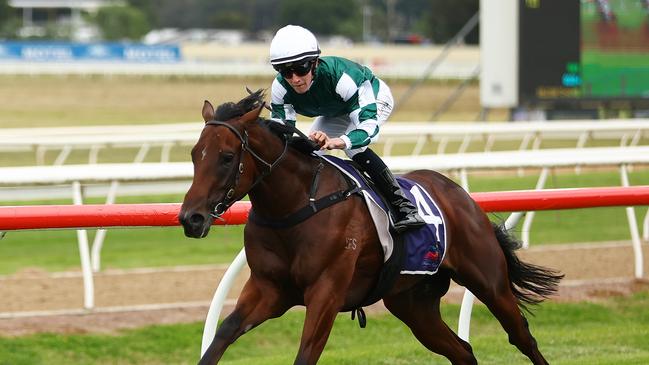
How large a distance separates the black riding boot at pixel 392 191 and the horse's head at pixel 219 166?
2.04 feet

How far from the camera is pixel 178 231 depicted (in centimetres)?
1155

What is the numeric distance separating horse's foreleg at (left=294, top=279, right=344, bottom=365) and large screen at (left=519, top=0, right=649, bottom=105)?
1266 cm

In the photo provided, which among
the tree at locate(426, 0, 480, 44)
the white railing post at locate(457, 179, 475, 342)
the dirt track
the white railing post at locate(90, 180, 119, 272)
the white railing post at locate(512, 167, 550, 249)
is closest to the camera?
the white railing post at locate(457, 179, 475, 342)

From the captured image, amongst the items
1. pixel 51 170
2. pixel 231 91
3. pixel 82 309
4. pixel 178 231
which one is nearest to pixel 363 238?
pixel 82 309

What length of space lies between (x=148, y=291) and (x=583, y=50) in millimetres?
9642

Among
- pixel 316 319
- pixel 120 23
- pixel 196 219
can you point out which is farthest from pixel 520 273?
pixel 120 23

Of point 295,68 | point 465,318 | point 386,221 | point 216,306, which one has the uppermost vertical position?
point 295,68

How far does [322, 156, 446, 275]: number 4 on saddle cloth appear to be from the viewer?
465 cm

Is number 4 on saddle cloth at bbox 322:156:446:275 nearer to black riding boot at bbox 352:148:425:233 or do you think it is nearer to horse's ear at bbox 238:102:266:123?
black riding boot at bbox 352:148:425:233

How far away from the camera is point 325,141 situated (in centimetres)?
452

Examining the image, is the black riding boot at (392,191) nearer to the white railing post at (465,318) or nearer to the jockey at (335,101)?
the jockey at (335,101)

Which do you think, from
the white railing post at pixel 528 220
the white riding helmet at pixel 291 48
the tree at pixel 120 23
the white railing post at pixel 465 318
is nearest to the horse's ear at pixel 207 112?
the white riding helmet at pixel 291 48

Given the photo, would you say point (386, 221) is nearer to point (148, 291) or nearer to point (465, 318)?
point (465, 318)

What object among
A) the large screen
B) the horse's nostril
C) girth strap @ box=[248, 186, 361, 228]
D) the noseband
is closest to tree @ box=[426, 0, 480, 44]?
the large screen
